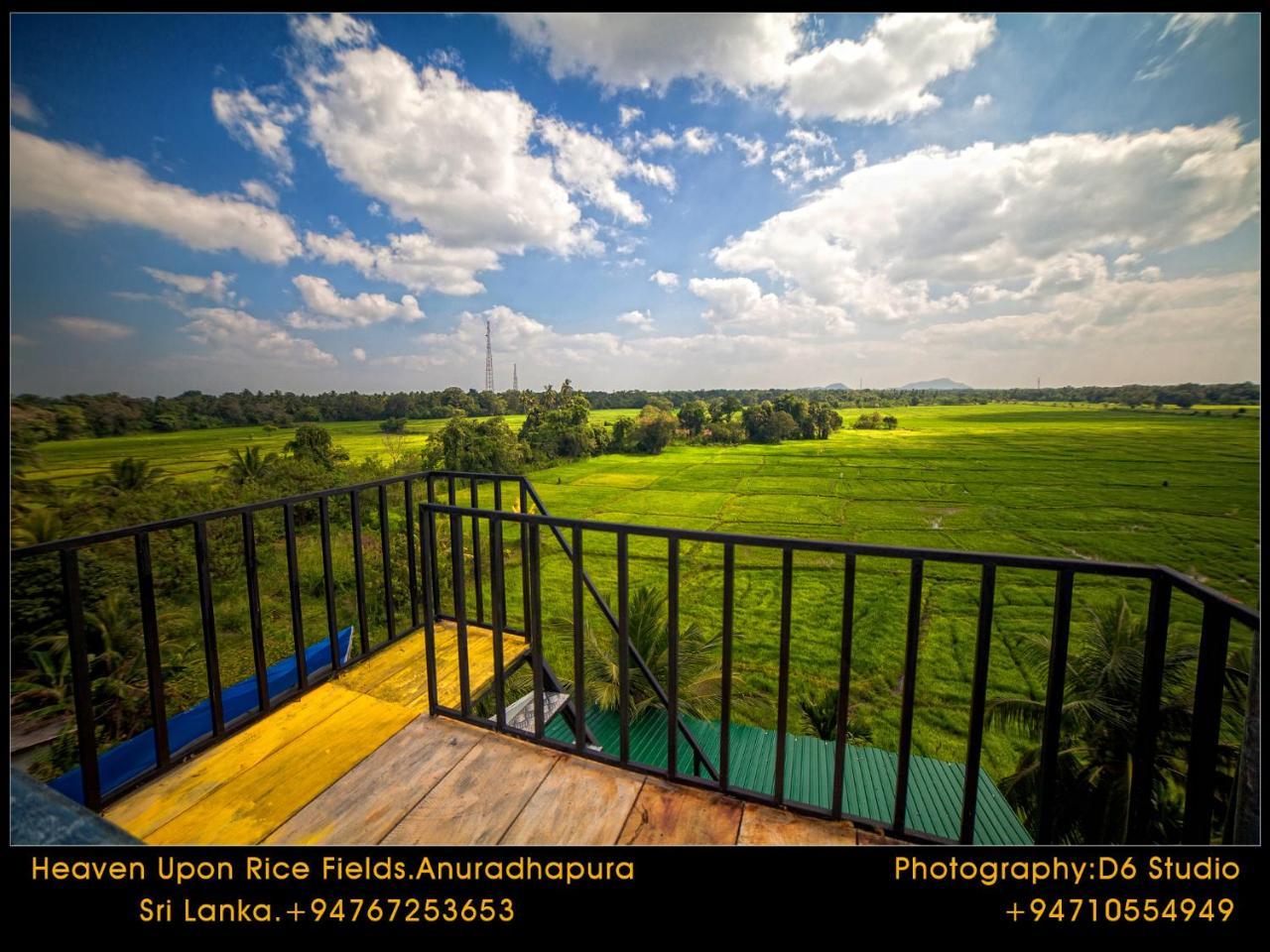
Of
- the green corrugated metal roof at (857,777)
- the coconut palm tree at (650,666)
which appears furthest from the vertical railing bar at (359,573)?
the coconut palm tree at (650,666)

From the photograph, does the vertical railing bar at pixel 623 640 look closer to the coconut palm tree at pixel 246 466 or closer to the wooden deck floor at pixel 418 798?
the wooden deck floor at pixel 418 798

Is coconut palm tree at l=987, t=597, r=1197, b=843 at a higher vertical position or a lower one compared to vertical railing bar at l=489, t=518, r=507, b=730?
lower

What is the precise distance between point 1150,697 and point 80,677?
324 centimetres

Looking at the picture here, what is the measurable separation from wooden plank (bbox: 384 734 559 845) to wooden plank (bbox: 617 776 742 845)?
410mm

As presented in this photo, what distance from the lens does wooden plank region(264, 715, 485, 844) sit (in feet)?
5.21

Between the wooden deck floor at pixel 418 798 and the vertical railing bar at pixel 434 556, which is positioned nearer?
the wooden deck floor at pixel 418 798

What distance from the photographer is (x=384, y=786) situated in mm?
1776

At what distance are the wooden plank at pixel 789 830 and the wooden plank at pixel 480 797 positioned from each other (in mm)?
772

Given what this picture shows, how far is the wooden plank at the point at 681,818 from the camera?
1.52 m

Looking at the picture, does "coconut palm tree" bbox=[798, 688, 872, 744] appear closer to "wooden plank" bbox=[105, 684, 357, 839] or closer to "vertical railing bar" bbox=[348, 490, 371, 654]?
"vertical railing bar" bbox=[348, 490, 371, 654]

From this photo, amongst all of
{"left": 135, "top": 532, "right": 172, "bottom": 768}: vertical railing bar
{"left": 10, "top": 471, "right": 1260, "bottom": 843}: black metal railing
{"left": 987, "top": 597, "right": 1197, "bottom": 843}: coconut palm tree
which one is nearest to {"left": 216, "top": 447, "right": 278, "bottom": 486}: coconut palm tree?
{"left": 10, "top": 471, "right": 1260, "bottom": 843}: black metal railing

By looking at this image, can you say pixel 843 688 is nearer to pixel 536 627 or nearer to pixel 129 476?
pixel 536 627

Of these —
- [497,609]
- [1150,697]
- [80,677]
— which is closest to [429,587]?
[497,609]
